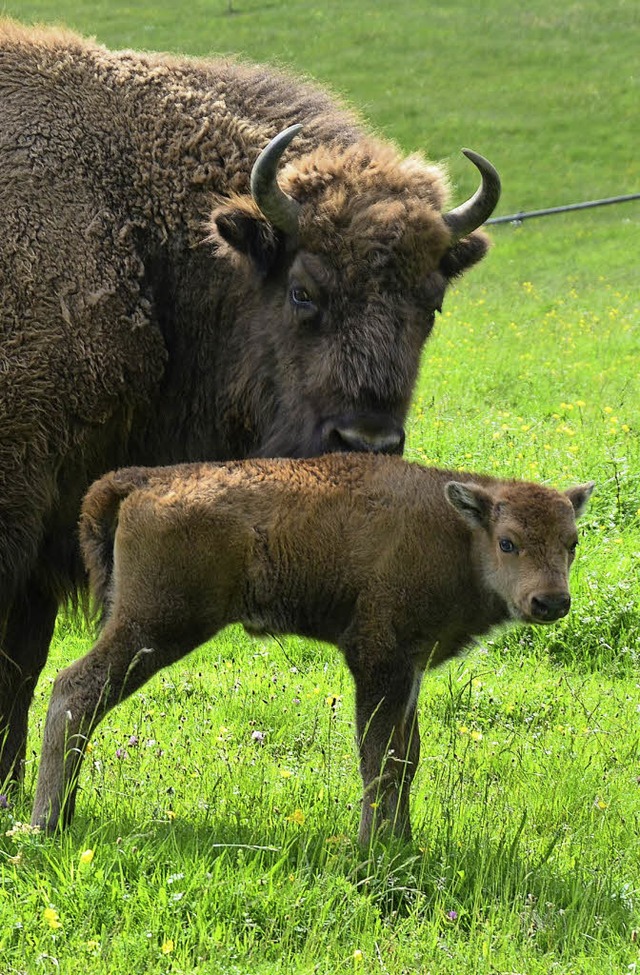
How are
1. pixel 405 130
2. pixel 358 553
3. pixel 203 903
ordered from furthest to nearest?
pixel 405 130 < pixel 358 553 < pixel 203 903

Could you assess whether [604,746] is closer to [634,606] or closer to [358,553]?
[634,606]

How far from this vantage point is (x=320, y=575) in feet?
15.2

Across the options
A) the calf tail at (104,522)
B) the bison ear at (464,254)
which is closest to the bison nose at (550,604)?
the calf tail at (104,522)

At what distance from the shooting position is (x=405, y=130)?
129 feet

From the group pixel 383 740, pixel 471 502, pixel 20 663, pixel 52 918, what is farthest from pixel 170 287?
pixel 52 918

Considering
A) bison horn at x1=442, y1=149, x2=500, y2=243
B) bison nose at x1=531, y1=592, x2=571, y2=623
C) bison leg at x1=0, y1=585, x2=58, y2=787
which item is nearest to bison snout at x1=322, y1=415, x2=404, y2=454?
bison nose at x1=531, y1=592, x2=571, y2=623

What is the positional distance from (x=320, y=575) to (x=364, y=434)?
84 centimetres

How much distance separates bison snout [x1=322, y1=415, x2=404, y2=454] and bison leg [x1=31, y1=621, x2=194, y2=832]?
3.93 ft

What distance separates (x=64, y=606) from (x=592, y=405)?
9.08 meters

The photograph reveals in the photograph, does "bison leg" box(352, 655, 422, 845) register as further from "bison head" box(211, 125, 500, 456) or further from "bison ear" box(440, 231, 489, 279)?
"bison ear" box(440, 231, 489, 279)

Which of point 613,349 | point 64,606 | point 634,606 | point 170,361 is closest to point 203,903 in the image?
point 64,606

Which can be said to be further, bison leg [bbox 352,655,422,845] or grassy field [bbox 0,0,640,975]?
bison leg [bbox 352,655,422,845]

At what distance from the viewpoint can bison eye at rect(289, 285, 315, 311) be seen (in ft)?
18.3

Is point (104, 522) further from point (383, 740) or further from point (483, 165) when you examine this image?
point (483, 165)
